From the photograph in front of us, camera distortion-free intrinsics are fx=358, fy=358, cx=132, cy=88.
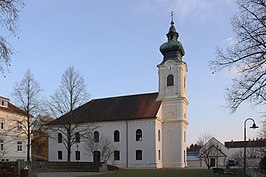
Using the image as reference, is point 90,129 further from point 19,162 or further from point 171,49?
point 19,162

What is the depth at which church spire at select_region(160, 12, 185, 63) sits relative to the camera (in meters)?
59.1

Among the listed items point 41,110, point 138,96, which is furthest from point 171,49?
point 41,110

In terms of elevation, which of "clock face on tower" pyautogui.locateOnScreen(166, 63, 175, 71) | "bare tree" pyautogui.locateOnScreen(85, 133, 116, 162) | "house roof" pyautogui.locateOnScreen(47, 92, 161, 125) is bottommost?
"bare tree" pyautogui.locateOnScreen(85, 133, 116, 162)

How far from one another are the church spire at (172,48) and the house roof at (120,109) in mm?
6684

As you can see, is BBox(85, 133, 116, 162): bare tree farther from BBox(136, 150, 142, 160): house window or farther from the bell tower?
the bell tower

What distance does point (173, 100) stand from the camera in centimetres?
5719

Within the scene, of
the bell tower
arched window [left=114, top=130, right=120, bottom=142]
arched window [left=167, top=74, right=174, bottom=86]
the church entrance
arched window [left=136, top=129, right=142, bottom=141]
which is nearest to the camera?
the church entrance

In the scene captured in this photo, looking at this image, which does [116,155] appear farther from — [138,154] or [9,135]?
[9,135]

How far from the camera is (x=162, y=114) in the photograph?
57.3 m

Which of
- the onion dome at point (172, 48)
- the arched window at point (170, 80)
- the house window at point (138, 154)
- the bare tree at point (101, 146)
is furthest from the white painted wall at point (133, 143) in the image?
the onion dome at point (172, 48)

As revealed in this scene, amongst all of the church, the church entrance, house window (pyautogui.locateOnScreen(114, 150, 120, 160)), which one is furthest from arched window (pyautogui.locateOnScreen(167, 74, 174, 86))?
the church entrance

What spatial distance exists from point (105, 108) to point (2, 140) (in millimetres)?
17413

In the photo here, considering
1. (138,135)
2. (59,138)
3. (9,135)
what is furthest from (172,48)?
(9,135)

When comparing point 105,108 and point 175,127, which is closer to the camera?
point 175,127
